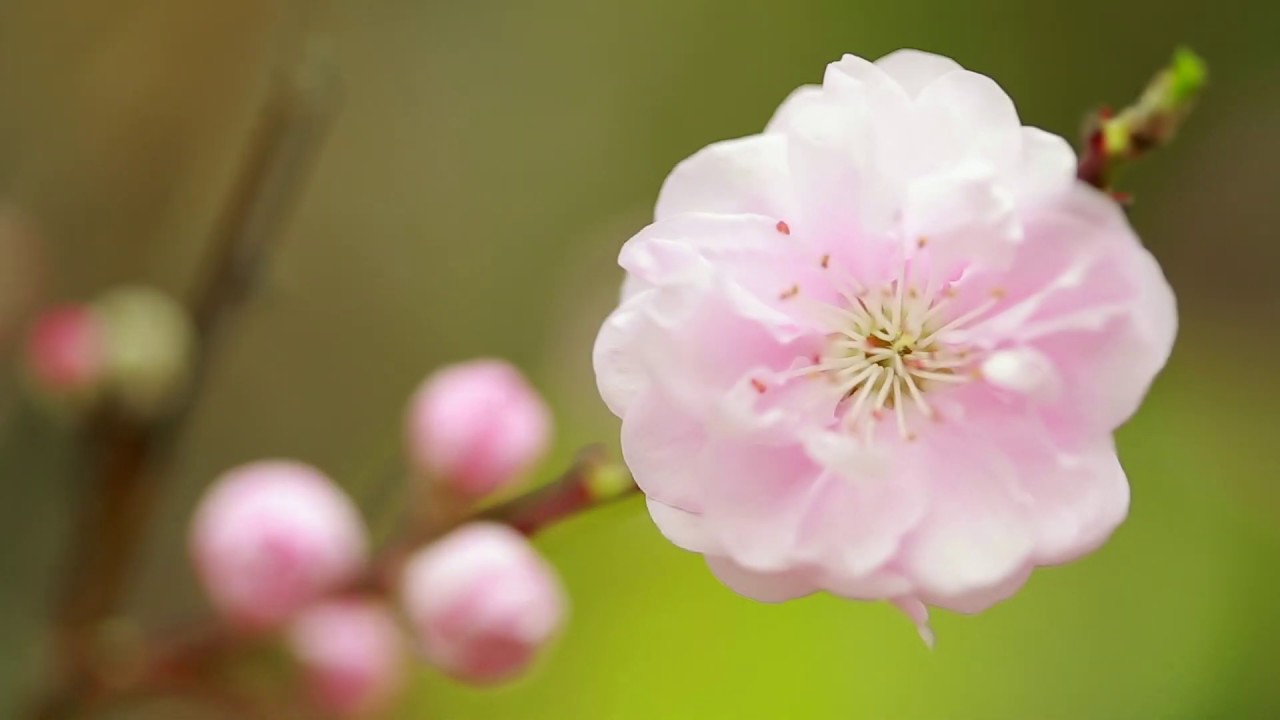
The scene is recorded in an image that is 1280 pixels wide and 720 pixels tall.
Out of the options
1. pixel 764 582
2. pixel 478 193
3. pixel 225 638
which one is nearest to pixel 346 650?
pixel 225 638

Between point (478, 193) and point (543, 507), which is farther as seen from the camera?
point (478, 193)

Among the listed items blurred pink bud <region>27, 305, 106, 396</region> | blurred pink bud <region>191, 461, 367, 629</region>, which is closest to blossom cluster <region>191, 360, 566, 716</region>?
blurred pink bud <region>191, 461, 367, 629</region>

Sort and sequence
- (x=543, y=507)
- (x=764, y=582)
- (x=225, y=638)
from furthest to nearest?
(x=225, y=638), (x=543, y=507), (x=764, y=582)

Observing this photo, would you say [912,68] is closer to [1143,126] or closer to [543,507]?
[1143,126]

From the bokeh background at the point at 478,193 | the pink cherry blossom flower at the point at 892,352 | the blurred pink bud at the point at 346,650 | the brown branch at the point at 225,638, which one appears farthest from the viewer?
the bokeh background at the point at 478,193

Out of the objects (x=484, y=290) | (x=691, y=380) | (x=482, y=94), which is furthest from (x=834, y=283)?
(x=482, y=94)

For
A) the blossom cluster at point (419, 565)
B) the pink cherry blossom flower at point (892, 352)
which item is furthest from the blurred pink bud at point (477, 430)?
the pink cherry blossom flower at point (892, 352)

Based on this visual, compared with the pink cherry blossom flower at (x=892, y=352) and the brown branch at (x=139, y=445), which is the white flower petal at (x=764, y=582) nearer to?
the pink cherry blossom flower at (x=892, y=352)

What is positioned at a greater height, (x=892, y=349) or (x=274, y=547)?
(x=892, y=349)
